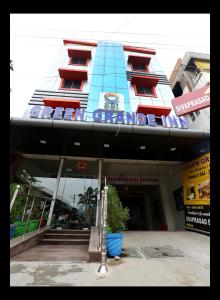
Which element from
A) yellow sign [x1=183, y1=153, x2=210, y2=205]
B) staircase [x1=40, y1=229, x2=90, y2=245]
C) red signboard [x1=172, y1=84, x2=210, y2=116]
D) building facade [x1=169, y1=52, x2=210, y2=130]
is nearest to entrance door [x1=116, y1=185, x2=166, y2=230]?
yellow sign [x1=183, y1=153, x2=210, y2=205]

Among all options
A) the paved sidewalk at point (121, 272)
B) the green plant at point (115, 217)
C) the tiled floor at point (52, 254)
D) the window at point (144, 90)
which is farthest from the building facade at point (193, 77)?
the tiled floor at point (52, 254)

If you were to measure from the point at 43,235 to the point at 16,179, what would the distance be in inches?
158

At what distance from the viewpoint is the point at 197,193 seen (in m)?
7.35

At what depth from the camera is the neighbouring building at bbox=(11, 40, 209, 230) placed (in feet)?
21.5

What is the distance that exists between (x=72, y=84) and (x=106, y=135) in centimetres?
628

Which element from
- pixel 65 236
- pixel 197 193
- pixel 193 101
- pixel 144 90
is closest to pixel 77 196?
pixel 65 236

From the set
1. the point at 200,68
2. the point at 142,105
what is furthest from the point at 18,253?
the point at 200,68

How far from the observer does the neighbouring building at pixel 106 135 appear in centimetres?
655

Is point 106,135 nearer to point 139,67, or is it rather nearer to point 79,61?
point 79,61

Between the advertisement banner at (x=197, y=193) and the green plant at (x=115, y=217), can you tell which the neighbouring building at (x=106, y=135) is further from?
the green plant at (x=115, y=217)

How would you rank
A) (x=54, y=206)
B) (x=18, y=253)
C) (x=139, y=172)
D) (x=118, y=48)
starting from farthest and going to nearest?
(x=118, y=48) → (x=139, y=172) → (x=54, y=206) → (x=18, y=253)

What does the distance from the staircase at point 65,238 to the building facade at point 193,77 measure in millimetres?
8853
